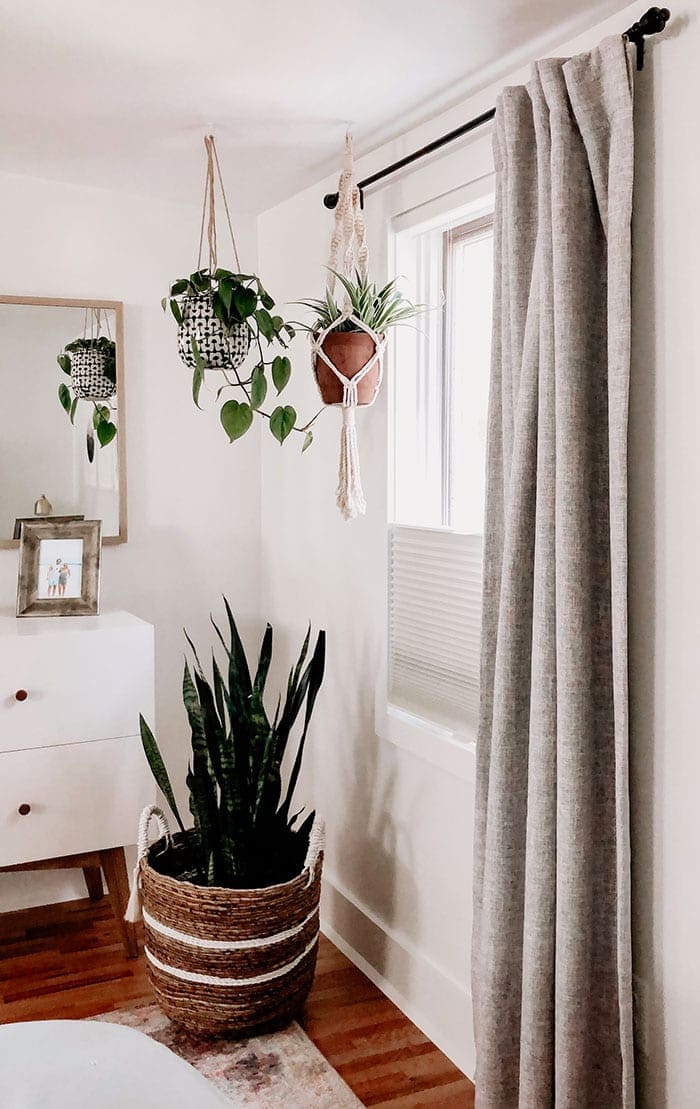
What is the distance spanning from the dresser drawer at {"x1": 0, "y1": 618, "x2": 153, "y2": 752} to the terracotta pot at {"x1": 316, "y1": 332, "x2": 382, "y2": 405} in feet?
2.99

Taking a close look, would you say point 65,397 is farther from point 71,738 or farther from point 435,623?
point 435,623

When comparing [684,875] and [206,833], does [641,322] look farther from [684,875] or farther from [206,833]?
[206,833]

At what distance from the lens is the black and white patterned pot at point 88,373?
125 inches

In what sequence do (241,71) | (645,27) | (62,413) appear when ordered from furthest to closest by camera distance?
(62,413) → (241,71) → (645,27)

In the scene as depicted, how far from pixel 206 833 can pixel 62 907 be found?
0.96 meters

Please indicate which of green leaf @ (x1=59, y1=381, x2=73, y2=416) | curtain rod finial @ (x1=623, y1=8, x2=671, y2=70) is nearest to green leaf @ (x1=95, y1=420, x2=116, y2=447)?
green leaf @ (x1=59, y1=381, x2=73, y2=416)

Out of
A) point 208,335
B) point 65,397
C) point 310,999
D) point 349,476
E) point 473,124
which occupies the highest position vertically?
point 473,124

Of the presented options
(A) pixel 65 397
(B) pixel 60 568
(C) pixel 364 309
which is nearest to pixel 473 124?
(C) pixel 364 309

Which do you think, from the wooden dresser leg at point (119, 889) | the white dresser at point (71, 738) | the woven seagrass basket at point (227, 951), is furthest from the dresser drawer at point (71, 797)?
the woven seagrass basket at point (227, 951)

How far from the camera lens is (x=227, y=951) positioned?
2.46 meters

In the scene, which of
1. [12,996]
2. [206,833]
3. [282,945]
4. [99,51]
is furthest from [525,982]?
[99,51]

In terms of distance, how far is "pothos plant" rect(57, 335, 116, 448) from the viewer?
124 inches

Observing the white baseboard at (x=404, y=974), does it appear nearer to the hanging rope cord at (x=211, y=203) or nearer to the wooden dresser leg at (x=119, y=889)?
the wooden dresser leg at (x=119, y=889)

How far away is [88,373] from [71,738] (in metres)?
1.13
